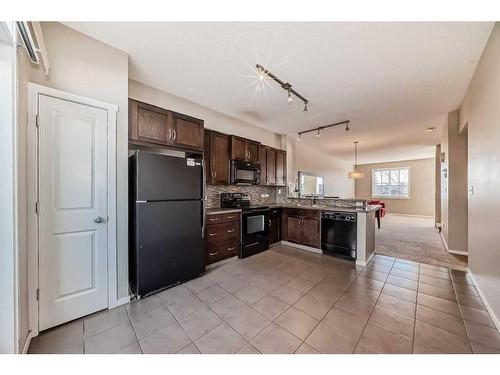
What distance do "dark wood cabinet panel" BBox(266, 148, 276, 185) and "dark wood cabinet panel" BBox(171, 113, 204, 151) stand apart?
1.99m

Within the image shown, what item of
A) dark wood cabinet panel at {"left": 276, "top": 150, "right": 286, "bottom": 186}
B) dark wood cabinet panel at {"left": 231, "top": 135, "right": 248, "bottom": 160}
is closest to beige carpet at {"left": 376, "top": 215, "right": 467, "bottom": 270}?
dark wood cabinet panel at {"left": 276, "top": 150, "right": 286, "bottom": 186}

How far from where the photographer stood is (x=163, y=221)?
2264 mm

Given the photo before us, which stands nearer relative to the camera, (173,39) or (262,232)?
(173,39)

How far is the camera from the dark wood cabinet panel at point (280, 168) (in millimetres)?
4766

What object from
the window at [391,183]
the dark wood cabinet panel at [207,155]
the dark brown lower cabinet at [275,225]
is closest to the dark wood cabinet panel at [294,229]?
the dark brown lower cabinet at [275,225]

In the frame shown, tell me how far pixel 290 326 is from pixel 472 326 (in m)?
1.59

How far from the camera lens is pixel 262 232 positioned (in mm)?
3803

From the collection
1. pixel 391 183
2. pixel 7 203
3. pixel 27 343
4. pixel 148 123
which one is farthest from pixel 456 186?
pixel 391 183

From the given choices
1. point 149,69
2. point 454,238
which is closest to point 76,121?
point 149,69

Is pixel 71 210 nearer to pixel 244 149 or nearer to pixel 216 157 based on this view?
pixel 216 157

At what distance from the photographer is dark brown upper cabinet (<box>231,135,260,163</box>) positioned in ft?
12.1

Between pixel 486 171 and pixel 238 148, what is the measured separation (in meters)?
3.24

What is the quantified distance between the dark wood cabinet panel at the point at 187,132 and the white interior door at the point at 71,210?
2.72ft
